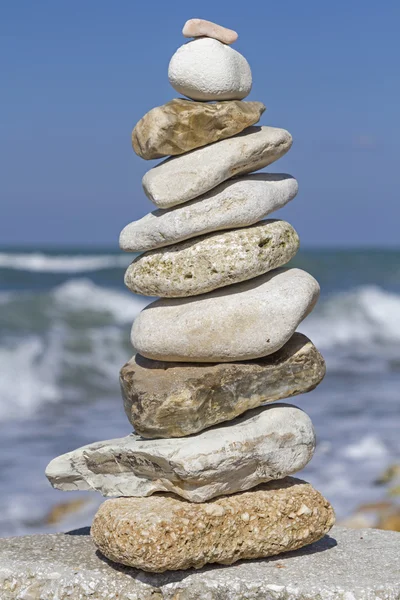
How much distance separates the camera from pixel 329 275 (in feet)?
111

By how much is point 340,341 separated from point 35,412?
971 centimetres

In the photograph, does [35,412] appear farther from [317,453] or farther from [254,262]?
[254,262]

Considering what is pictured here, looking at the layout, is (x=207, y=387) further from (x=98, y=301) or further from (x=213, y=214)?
(x=98, y=301)

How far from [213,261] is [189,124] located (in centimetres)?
83

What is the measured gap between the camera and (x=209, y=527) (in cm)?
518

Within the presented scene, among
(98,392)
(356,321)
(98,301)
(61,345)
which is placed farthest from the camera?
(356,321)

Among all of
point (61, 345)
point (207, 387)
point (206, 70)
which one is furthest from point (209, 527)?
point (61, 345)

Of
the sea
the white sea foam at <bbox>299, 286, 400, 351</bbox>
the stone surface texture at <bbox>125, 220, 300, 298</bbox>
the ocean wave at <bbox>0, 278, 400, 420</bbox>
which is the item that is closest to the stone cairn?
the stone surface texture at <bbox>125, 220, 300, 298</bbox>

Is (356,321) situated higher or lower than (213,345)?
lower

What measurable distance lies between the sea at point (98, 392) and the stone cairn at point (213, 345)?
12.4 ft

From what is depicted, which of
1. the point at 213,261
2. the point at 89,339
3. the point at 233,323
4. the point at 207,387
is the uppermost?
the point at 213,261

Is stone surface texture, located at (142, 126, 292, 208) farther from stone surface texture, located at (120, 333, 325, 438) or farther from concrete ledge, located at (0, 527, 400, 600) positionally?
concrete ledge, located at (0, 527, 400, 600)

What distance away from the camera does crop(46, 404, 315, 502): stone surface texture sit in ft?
17.1

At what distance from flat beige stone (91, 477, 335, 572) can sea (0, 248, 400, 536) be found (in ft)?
12.3
